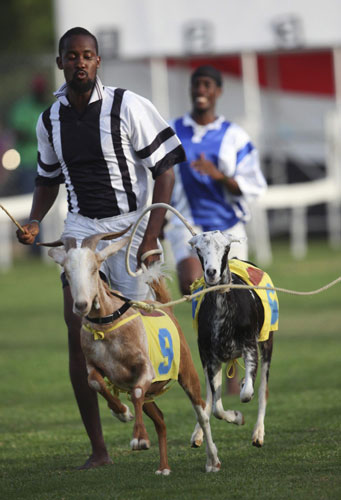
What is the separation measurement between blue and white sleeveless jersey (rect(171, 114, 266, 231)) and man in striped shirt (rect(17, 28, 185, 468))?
2482 mm

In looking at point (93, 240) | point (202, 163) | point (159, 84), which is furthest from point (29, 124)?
point (93, 240)

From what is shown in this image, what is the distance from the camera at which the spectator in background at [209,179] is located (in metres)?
9.23

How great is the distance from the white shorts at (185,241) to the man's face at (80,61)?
291 cm

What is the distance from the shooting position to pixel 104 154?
6.68 metres

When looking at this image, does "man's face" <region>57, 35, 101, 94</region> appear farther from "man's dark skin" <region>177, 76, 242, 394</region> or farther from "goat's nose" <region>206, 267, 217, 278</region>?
"man's dark skin" <region>177, 76, 242, 394</region>

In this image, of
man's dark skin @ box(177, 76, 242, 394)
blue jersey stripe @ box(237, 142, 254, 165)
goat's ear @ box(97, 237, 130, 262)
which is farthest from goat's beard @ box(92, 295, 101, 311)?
blue jersey stripe @ box(237, 142, 254, 165)

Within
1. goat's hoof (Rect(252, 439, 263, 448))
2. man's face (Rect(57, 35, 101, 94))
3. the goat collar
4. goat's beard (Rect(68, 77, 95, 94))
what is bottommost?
goat's hoof (Rect(252, 439, 263, 448))

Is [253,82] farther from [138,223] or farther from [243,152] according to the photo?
[138,223]

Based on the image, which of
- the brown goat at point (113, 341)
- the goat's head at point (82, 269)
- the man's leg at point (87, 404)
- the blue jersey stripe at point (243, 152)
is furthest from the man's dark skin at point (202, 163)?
the goat's head at point (82, 269)

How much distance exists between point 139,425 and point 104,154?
1.74 meters

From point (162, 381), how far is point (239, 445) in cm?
140

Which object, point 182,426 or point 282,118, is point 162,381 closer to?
point 182,426

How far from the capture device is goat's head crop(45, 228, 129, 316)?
5.68m

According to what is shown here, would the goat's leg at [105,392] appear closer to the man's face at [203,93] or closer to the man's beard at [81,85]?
the man's beard at [81,85]
